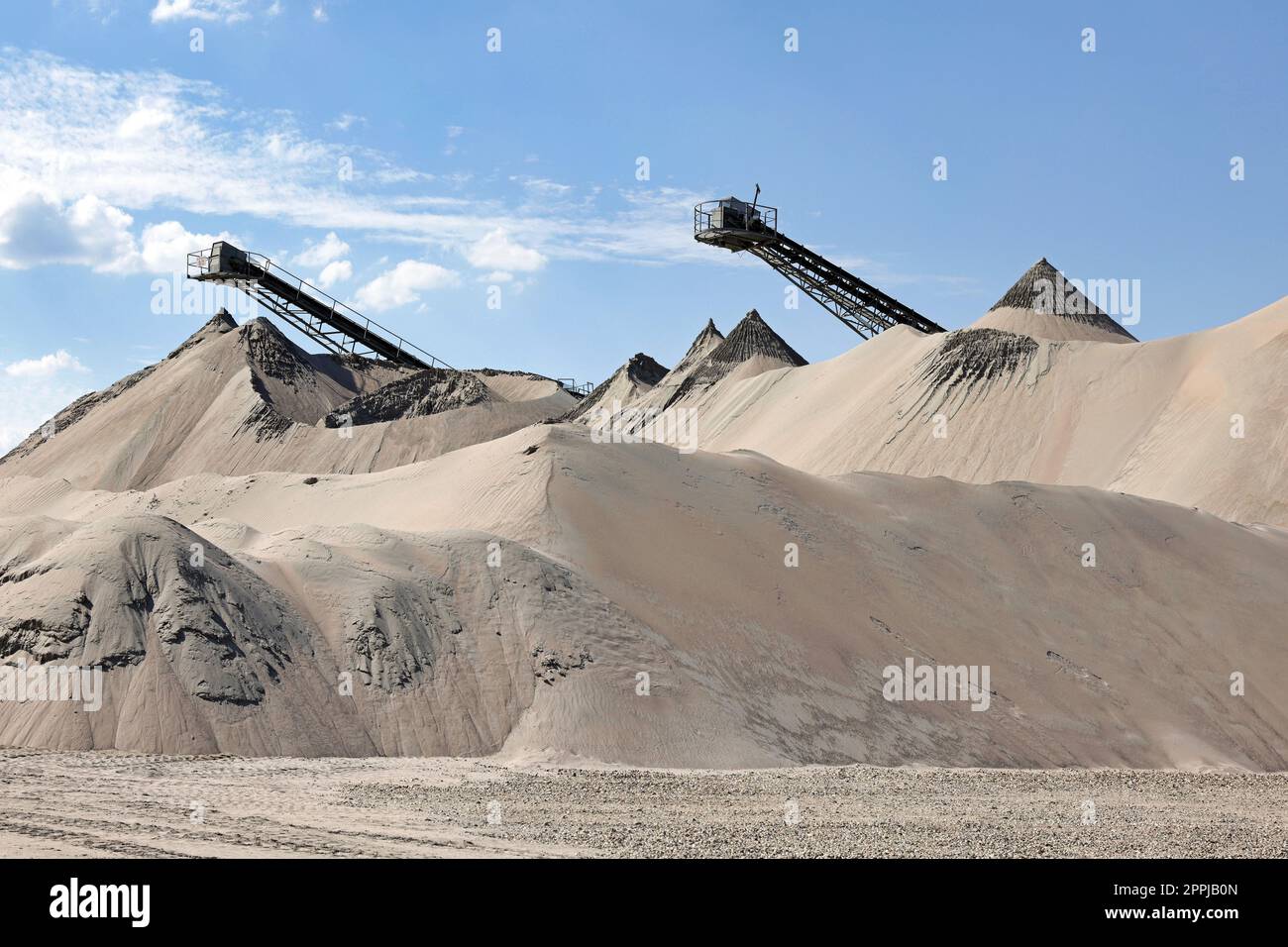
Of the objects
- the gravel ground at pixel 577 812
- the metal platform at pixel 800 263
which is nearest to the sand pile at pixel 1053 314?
the metal platform at pixel 800 263

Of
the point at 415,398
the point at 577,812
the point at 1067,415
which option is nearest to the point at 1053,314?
the point at 1067,415

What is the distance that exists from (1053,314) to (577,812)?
44.1 m

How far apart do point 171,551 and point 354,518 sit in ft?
36.0

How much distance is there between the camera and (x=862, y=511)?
27938 mm

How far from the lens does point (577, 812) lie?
1394cm

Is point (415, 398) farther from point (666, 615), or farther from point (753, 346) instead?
point (666, 615)

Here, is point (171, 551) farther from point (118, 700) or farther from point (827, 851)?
point (827, 851)

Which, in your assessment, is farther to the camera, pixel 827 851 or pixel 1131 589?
pixel 1131 589

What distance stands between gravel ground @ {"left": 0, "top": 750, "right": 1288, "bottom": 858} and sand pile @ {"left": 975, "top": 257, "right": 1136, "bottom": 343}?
120 ft

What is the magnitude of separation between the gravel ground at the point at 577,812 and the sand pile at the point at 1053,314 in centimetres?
3652

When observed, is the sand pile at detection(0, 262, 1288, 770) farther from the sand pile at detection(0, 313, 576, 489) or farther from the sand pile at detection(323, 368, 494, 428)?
the sand pile at detection(323, 368, 494, 428)

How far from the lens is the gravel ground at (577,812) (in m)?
11.3

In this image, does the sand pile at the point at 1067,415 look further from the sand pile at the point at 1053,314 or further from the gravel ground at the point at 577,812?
the gravel ground at the point at 577,812
